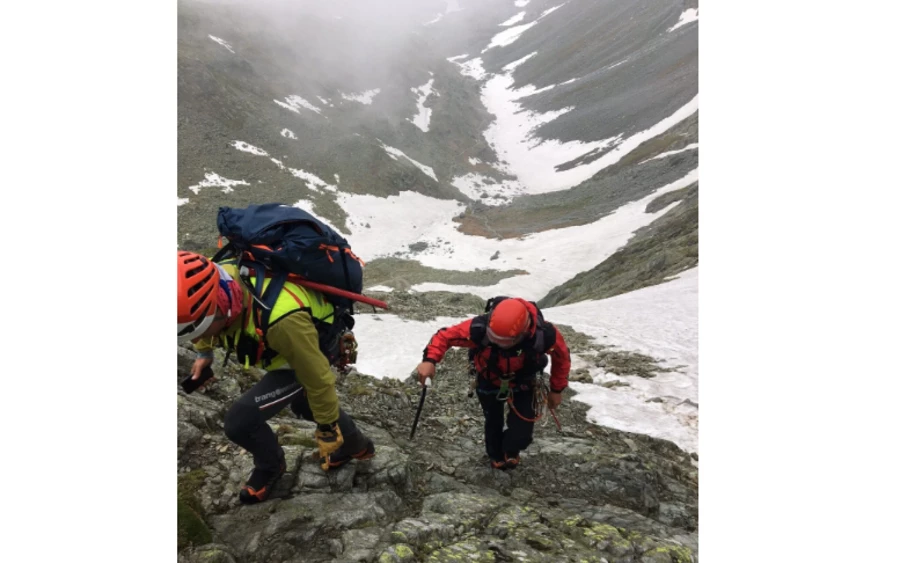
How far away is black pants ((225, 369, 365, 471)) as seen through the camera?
3611 mm

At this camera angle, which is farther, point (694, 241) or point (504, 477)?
point (694, 241)

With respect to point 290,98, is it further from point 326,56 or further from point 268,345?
point 268,345

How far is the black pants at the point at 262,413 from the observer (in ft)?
11.8

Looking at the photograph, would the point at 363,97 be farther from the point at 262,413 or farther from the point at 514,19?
the point at 514,19

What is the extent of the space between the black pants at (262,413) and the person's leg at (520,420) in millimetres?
2229

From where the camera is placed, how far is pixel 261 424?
147 inches

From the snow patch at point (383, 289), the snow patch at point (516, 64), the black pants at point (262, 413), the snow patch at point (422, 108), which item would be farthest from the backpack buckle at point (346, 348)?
the snow patch at point (516, 64)

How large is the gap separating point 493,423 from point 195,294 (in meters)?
3.43

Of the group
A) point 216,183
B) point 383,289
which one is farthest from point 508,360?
point 216,183

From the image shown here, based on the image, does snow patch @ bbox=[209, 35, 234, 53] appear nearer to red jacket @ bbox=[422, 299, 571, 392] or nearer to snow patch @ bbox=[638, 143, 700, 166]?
snow patch @ bbox=[638, 143, 700, 166]

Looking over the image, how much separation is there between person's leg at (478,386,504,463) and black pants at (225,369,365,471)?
199cm

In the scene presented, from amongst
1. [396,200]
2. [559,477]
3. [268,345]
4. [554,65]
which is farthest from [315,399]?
[554,65]

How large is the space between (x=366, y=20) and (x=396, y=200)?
178ft

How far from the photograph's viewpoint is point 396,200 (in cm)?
4066
